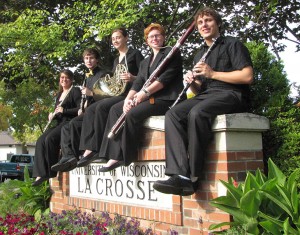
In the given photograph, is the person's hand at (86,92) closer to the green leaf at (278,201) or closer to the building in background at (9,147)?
the green leaf at (278,201)

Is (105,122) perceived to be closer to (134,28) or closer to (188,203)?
(188,203)

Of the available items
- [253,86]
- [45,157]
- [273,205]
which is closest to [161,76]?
[253,86]

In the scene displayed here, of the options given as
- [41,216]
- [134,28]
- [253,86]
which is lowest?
[41,216]

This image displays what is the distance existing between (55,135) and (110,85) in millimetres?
1564

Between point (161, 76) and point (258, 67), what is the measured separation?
102 cm

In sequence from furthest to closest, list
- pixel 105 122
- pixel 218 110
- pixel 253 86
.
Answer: pixel 105 122 < pixel 253 86 < pixel 218 110

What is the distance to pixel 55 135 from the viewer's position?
631 centimetres

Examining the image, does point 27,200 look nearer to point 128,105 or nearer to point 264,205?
point 128,105

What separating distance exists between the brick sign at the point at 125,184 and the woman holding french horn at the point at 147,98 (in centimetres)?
24

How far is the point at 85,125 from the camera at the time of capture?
5383mm

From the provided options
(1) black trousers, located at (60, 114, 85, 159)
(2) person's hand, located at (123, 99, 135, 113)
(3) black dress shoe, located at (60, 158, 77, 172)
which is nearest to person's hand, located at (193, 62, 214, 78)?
(2) person's hand, located at (123, 99, 135, 113)

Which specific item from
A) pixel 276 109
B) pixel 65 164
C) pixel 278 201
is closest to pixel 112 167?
pixel 65 164

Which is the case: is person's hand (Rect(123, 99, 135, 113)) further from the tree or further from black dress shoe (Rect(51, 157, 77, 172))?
black dress shoe (Rect(51, 157, 77, 172))

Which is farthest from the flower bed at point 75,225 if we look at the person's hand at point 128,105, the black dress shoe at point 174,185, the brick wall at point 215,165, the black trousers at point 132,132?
the person's hand at point 128,105
